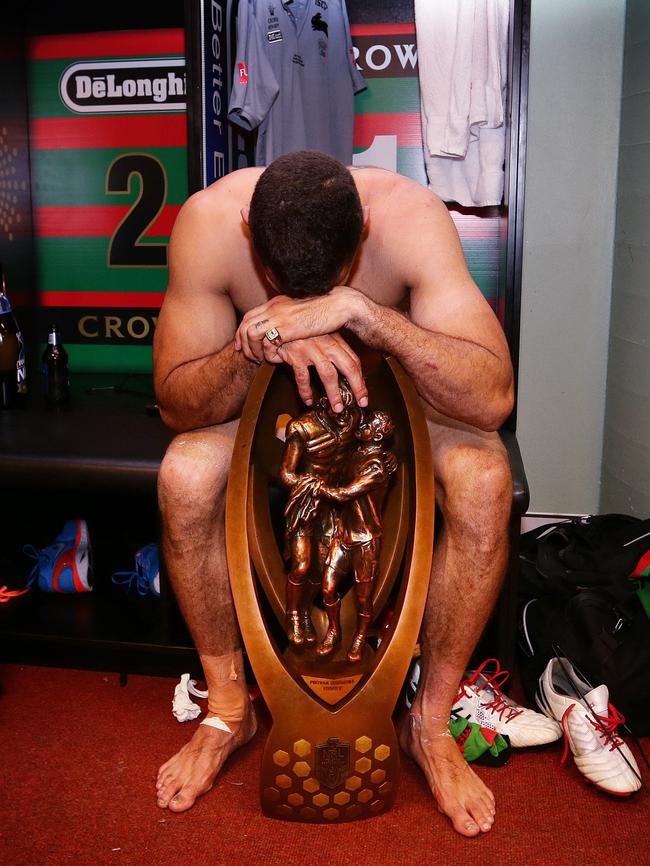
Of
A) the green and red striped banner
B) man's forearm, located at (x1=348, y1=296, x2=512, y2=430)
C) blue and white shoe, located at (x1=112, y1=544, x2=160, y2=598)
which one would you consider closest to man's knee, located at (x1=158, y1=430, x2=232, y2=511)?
man's forearm, located at (x1=348, y1=296, x2=512, y2=430)

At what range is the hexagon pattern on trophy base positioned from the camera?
55.6 inches

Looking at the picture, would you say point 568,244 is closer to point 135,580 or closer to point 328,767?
point 135,580

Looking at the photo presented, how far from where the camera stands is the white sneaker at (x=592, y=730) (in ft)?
5.04

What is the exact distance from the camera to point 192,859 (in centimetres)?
139

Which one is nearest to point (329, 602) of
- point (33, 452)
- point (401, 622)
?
point (401, 622)

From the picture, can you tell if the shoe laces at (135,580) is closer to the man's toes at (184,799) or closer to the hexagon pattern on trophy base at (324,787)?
the man's toes at (184,799)

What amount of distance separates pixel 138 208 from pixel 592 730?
2222 millimetres

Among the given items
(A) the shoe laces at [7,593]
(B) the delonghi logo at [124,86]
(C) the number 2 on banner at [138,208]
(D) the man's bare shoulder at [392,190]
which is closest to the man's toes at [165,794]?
(A) the shoe laces at [7,593]

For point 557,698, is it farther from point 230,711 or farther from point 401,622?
point 230,711

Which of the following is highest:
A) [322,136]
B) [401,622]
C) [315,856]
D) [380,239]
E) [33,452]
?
[322,136]

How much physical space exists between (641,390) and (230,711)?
1.50 metres

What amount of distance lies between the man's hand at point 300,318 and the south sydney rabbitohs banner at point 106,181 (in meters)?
1.71

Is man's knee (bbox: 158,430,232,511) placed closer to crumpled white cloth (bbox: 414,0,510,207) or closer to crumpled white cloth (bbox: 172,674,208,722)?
crumpled white cloth (bbox: 172,674,208,722)

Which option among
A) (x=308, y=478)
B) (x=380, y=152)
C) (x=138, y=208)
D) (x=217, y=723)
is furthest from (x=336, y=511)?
(x=138, y=208)
